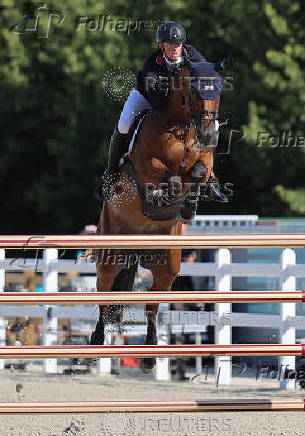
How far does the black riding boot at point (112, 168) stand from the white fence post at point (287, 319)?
9.63 feet

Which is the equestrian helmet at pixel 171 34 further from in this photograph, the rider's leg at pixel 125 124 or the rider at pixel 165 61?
the rider's leg at pixel 125 124

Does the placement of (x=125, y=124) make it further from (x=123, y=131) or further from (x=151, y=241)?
(x=151, y=241)

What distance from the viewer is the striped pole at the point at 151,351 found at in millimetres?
4703

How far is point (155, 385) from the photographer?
948 cm

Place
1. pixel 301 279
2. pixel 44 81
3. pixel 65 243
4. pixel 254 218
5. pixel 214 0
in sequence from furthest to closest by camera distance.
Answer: pixel 44 81
pixel 214 0
pixel 254 218
pixel 301 279
pixel 65 243

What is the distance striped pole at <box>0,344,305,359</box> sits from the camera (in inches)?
185

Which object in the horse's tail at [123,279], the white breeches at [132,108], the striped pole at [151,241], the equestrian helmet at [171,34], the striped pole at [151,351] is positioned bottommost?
the striped pole at [151,351]

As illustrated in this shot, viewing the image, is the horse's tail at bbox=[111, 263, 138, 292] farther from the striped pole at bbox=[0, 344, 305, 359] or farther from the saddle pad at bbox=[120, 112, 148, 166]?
the striped pole at bbox=[0, 344, 305, 359]

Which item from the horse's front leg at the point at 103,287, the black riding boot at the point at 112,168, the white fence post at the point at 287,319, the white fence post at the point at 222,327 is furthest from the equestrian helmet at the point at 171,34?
the white fence post at the point at 287,319

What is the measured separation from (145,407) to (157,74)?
9.51ft

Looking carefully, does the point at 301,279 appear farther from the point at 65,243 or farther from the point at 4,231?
the point at 4,231

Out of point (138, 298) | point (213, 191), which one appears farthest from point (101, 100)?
point (138, 298)

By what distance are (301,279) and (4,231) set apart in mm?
14321

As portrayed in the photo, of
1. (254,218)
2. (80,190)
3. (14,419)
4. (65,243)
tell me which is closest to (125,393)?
(14,419)
